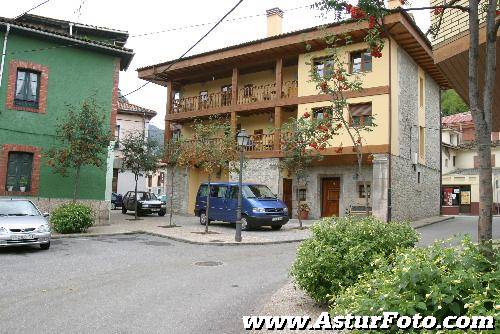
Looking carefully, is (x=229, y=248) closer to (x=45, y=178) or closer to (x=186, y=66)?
(x=45, y=178)

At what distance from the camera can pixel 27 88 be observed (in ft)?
56.2

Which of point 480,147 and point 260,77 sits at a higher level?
point 260,77

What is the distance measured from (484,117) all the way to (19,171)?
16.9m

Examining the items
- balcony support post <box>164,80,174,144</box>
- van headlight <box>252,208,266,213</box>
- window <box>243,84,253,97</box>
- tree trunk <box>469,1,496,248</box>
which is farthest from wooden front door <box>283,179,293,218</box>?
tree trunk <box>469,1,496,248</box>

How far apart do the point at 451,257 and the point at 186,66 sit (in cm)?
2446

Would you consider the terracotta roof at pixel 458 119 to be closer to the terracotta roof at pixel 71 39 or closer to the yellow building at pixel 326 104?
the yellow building at pixel 326 104

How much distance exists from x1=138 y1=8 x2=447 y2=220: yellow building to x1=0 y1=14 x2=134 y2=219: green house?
802 cm

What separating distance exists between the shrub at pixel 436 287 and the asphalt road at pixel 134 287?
8.00ft

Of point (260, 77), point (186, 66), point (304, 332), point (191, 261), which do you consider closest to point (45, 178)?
point (191, 261)

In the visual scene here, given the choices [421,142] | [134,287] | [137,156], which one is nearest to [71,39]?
[137,156]

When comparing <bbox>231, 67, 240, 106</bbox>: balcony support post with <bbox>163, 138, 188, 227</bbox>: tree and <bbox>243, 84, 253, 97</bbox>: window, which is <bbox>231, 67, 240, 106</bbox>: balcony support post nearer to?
Answer: <bbox>243, 84, 253, 97</bbox>: window

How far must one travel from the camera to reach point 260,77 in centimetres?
2581

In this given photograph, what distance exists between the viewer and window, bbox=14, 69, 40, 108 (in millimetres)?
16938

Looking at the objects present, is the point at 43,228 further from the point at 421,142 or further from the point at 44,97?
the point at 421,142
